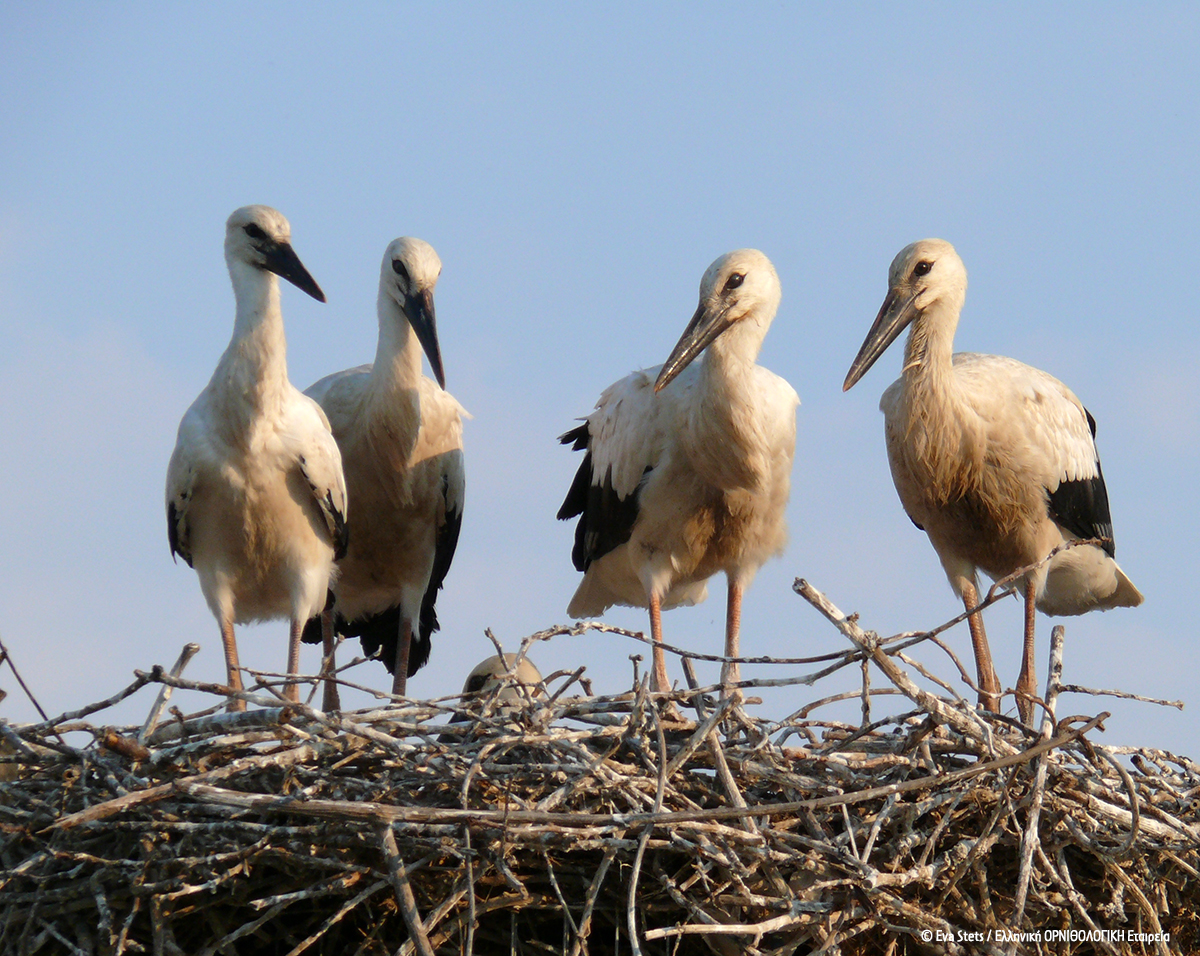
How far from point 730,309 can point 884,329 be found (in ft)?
2.03

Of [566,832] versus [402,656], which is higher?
[402,656]

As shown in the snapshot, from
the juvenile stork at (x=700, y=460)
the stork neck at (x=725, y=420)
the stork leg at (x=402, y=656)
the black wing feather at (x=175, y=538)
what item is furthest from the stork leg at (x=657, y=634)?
the black wing feather at (x=175, y=538)

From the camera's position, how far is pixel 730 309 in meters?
5.90

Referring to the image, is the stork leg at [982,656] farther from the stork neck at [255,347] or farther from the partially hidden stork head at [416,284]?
the stork neck at [255,347]

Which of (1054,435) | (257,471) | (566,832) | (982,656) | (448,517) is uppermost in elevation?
(1054,435)

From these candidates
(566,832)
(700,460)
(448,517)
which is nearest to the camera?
(566,832)

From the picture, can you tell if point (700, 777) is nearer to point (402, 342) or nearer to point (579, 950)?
point (579, 950)

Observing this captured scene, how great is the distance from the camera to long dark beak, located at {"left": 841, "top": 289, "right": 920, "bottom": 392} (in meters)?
6.04

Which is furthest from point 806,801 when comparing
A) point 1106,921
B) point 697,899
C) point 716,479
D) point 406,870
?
point 716,479

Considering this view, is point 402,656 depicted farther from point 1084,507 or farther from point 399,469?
point 1084,507

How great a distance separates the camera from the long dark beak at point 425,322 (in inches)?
237

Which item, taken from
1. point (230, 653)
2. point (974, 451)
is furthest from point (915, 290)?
point (230, 653)

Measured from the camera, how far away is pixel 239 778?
383cm

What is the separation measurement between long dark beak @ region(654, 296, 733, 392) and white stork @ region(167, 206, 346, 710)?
1.20 meters
